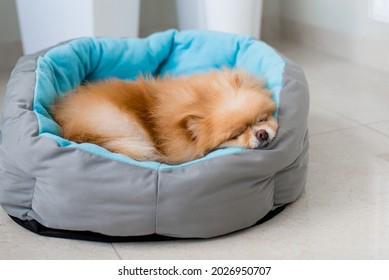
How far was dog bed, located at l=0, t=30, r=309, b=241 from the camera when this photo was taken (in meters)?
1.56

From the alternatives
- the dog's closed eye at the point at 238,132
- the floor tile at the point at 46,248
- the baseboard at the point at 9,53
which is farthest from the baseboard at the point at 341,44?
the floor tile at the point at 46,248

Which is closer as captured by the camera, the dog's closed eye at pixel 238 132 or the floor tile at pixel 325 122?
the dog's closed eye at pixel 238 132

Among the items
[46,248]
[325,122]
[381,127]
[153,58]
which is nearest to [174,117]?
[46,248]

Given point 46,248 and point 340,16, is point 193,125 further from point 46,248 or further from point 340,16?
point 340,16

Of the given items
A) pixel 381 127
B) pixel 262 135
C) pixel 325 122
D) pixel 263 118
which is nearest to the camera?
pixel 262 135

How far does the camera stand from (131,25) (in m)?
3.34

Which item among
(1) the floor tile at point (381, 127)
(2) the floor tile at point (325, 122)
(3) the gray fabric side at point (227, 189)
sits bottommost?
(2) the floor tile at point (325, 122)

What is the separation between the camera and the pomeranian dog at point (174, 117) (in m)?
1.78

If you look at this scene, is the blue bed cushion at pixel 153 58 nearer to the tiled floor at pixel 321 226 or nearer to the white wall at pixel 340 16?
the tiled floor at pixel 321 226

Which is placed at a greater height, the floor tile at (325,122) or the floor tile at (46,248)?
the floor tile at (46,248)

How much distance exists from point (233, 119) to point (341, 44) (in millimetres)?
2372

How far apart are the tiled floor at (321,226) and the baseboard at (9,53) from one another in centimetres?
218

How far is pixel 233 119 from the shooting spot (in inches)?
69.7

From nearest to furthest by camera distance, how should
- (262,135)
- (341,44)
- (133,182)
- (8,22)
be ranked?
1. (133,182)
2. (262,135)
3. (8,22)
4. (341,44)
